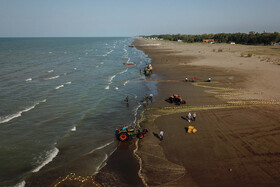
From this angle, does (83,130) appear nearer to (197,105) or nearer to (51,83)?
(197,105)

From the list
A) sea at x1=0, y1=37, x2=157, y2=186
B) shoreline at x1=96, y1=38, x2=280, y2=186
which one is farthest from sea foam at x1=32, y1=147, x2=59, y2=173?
shoreline at x1=96, y1=38, x2=280, y2=186

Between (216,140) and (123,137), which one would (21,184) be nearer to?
(123,137)

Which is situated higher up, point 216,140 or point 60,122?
point 216,140

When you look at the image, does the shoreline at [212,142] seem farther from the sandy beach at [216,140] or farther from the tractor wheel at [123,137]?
the tractor wheel at [123,137]

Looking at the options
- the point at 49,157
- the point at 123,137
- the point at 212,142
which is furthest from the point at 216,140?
the point at 49,157

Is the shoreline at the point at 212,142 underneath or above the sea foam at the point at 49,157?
above

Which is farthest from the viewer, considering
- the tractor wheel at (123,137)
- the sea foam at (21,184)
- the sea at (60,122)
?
the tractor wheel at (123,137)

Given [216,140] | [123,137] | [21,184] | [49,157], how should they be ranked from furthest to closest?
1. [123,137]
2. [216,140]
3. [49,157]
4. [21,184]

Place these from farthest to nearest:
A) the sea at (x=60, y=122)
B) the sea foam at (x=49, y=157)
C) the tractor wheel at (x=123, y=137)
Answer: the tractor wheel at (x=123, y=137), the sea at (x=60, y=122), the sea foam at (x=49, y=157)

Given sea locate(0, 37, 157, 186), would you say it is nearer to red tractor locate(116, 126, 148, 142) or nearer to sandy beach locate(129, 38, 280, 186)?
red tractor locate(116, 126, 148, 142)

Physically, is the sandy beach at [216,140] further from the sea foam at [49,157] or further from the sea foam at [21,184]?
the sea foam at [21,184]

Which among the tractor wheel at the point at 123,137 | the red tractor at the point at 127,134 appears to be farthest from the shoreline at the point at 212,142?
the tractor wheel at the point at 123,137

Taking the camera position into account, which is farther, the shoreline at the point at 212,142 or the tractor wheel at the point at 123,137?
the tractor wheel at the point at 123,137
